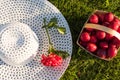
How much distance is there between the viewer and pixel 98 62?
2.13 m

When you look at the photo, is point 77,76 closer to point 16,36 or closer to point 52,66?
point 52,66

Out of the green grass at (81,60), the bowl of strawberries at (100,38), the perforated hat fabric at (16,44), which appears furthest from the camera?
the green grass at (81,60)

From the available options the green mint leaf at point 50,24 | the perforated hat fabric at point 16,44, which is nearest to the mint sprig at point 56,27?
the green mint leaf at point 50,24

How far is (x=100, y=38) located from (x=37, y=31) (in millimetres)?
363

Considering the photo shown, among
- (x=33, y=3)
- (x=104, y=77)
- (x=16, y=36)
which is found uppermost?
(x=33, y=3)

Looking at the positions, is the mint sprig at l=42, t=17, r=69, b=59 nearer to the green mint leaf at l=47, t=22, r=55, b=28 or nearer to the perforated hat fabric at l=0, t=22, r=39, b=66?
the green mint leaf at l=47, t=22, r=55, b=28

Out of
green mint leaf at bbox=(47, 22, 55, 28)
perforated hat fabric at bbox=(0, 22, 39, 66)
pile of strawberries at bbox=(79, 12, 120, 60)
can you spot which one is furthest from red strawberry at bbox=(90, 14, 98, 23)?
perforated hat fabric at bbox=(0, 22, 39, 66)

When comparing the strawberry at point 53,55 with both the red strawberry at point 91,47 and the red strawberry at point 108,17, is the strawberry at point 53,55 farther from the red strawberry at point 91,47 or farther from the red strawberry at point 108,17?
the red strawberry at point 108,17

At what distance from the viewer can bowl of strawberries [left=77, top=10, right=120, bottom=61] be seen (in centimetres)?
193

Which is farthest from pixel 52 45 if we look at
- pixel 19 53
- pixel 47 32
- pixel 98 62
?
pixel 98 62

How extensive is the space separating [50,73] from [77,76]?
0.25m

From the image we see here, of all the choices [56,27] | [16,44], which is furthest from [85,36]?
[16,44]

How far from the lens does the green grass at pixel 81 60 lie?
2.11 metres

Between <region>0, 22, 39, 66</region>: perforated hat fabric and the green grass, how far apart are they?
0.35 meters
